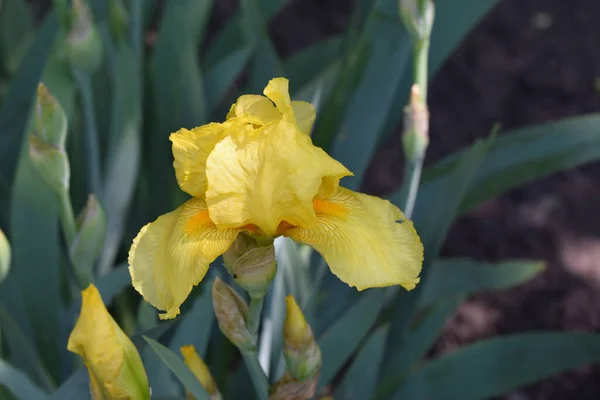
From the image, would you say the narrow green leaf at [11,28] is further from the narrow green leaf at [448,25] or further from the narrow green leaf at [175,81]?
the narrow green leaf at [448,25]

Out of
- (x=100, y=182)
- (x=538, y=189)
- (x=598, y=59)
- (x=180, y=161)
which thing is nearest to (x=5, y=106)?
(x=100, y=182)

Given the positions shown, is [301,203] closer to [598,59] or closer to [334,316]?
[334,316]

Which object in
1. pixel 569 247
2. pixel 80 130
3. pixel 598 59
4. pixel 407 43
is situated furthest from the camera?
pixel 598 59

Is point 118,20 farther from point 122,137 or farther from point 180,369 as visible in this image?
point 180,369

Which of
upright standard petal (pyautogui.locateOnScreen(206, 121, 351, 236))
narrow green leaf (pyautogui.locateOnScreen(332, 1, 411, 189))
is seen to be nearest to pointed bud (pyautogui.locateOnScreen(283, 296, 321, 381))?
upright standard petal (pyautogui.locateOnScreen(206, 121, 351, 236))

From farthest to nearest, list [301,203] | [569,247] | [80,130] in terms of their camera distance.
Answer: [569,247] < [80,130] < [301,203]

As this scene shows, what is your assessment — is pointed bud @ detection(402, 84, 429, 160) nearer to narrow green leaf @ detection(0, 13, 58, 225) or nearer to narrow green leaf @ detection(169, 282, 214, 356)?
narrow green leaf @ detection(169, 282, 214, 356)

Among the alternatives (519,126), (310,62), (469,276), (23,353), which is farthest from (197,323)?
(519,126)
